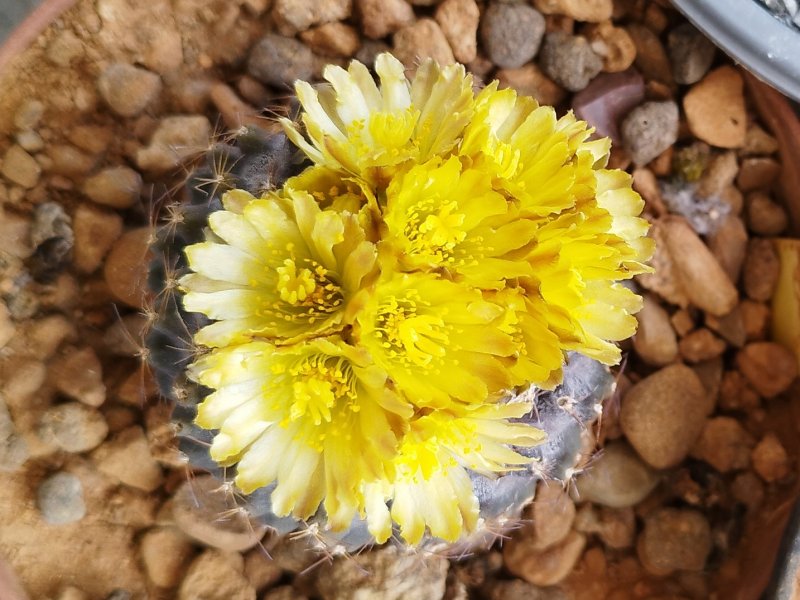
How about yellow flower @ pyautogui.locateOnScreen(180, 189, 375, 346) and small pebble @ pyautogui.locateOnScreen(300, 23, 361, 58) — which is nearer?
yellow flower @ pyautogui.locateOnScreen(180, 189, 375, 346)

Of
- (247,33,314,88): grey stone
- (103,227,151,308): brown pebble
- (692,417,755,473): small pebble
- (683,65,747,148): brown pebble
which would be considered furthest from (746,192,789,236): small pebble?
(103,227,151,308): brown pebble

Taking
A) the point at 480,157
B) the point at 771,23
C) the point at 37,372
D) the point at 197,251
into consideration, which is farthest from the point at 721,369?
the point at 37,372

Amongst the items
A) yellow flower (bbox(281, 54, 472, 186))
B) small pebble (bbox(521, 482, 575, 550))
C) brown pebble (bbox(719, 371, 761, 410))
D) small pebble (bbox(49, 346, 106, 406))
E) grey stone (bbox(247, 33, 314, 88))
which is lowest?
small pebble (bbox(521, 482, 575, 550))

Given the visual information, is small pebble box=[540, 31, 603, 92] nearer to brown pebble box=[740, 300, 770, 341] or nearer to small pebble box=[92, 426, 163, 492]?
brown pebble box=[740, 300, 770, 341]

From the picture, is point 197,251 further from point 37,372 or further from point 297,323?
point 37,372

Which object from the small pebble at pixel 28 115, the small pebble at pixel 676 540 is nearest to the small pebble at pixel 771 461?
the small pebble at pixel 676 540

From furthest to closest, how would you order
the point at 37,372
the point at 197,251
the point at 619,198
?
the point at 37,372, the point at 619,198, the point at 197,251

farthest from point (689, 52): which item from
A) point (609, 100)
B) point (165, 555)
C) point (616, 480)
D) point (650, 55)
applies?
point (165, 555)

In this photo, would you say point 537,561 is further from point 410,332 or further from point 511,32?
point 511,32
